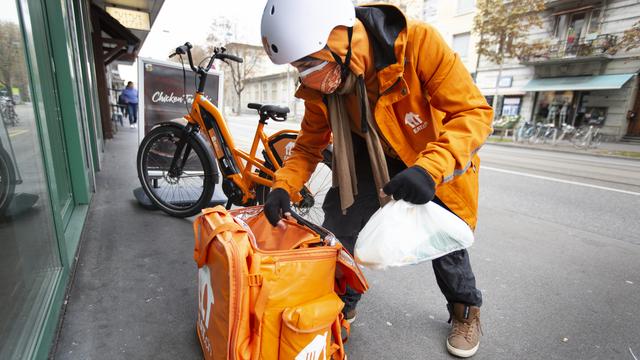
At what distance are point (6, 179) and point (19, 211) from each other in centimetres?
15

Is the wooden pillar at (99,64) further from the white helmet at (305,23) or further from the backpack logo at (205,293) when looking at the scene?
the white helmet at (305,23)

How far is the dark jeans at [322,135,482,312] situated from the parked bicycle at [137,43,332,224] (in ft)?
3.66

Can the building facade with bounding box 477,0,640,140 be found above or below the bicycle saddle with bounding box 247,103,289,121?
above

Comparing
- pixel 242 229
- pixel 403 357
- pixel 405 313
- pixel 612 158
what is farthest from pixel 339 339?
pixel 612 158

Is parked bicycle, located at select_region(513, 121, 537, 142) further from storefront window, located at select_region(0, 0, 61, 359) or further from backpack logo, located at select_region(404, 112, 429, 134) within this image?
storefront window, located at select_region(0, 0, 61, 359)

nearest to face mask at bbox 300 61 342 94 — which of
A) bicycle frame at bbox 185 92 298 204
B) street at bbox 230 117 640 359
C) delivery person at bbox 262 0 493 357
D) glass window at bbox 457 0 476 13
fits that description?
delivery person at bbox 262 0 493 357

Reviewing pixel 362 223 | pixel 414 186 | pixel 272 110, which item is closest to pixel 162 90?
pixel 272 110

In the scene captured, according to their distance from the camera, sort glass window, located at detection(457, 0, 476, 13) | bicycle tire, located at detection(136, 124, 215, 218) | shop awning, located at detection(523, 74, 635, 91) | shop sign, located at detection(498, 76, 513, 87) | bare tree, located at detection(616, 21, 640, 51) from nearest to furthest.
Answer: bicycle tire, located at detection(136, 124, 215, 218) → bare tree, located at detection(616, 21, 640, 51) → shop awning, located at detection(523, 74, 635, 91) → shop sign, located at detection(498, 76, 513, 87) → glass window, located at detection(457, 0, 476, 13)

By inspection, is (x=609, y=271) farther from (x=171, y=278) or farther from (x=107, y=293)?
(x=107, y=293)

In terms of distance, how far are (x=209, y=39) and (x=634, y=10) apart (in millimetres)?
32396

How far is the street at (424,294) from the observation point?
6.14 feet

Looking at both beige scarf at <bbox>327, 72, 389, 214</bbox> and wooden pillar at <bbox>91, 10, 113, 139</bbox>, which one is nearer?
beige scarf at <bbox>327, 72, 389, 214</bbox>

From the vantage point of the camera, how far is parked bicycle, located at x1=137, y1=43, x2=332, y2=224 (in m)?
3.16

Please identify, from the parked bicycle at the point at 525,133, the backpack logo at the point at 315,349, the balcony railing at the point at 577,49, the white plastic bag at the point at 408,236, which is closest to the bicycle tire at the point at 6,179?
the backpack logo at the point at 315,349
